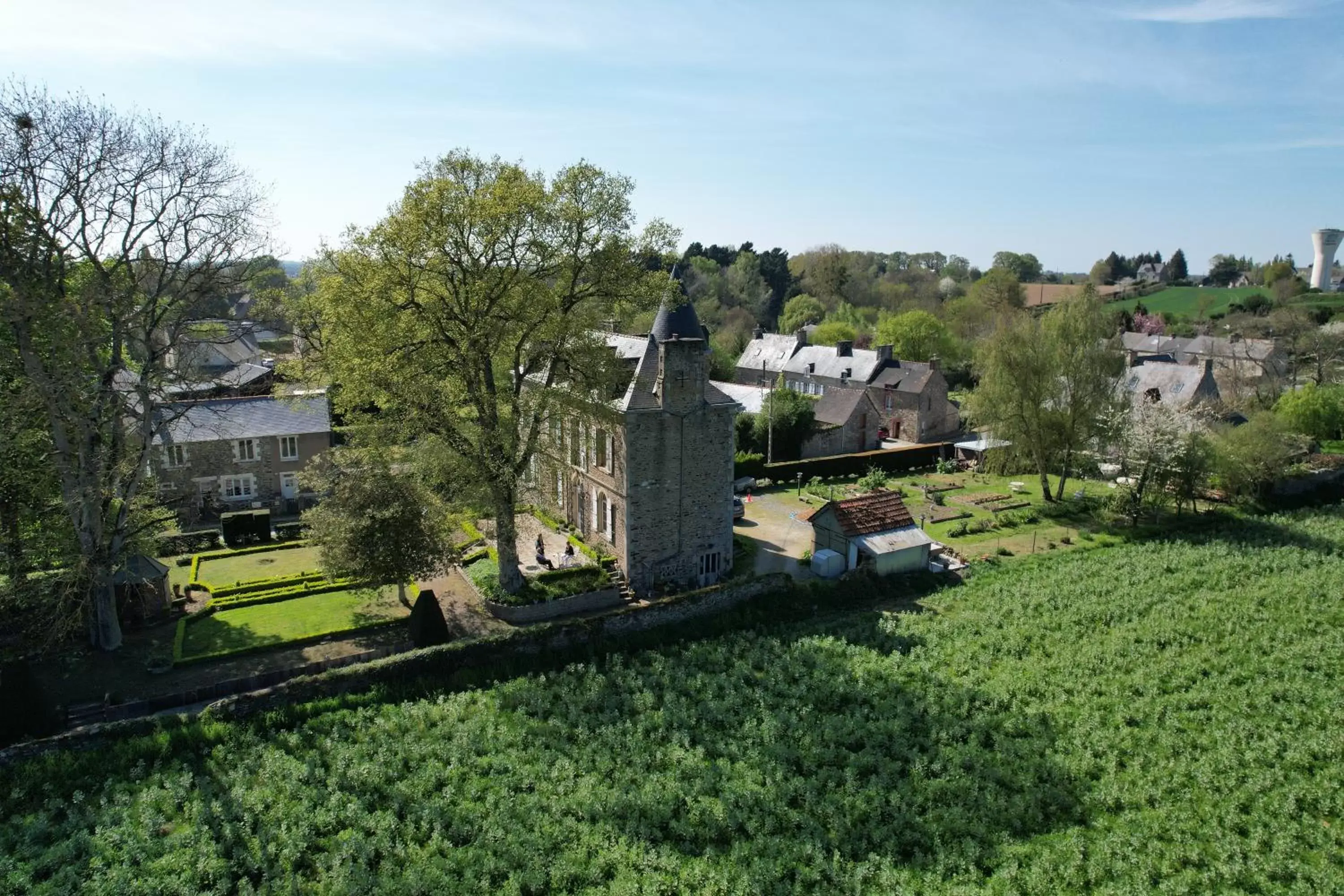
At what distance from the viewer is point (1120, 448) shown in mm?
36469

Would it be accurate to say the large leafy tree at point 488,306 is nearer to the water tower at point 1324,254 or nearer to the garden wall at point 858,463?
the garden wall at point 858,463

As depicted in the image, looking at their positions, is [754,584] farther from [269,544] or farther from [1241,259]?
[1241,259]

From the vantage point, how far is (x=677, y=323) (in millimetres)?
26078

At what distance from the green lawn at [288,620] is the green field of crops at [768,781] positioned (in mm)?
5181

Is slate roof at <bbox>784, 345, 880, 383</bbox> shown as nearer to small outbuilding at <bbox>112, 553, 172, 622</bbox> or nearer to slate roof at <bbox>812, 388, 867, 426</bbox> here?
slate roof at <bbox>812, 388, 867, 426</bbox>

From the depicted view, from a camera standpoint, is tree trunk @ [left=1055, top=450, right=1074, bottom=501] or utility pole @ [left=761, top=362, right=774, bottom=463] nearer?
tree trunk @ [left=1055, top=450, right=1074, bottom=501]

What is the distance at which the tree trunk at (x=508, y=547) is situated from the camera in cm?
2512

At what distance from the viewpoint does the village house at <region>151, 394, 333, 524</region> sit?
3322 cm

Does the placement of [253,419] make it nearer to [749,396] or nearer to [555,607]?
[555,607]

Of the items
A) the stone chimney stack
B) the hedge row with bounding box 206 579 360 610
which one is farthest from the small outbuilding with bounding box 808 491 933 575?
the hedge row with bounding box 206 579 360 610

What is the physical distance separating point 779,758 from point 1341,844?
10.3 m

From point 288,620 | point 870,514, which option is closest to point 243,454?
point 288,620

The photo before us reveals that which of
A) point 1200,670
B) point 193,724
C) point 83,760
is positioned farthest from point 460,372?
point 1200,670

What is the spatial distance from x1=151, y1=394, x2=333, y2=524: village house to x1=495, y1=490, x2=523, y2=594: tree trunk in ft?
39.9
